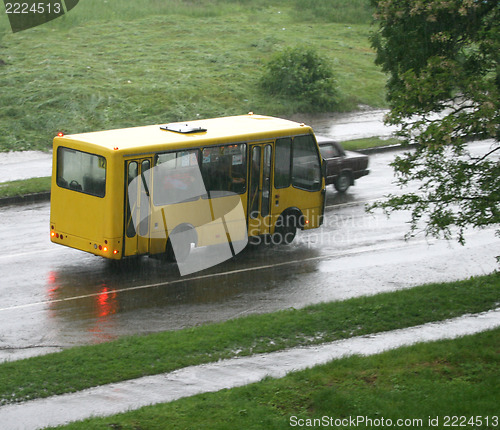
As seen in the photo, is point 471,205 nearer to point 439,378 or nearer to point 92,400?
point 439,378

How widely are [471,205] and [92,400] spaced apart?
227 inches

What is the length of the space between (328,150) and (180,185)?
7.22 metres

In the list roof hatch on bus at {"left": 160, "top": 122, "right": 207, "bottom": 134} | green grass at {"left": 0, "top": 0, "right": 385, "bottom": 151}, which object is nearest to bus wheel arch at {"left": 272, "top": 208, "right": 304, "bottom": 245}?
roof hatch on bus at {"left": 160, "top": 122, "right": 207, "bottom": 134}

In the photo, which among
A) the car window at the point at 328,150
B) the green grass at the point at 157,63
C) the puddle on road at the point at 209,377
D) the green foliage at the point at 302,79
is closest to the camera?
the puddle on road at the point at 209,377

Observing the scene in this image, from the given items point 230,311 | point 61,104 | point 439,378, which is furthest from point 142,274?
point 61,104

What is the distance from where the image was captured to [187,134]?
16.3 m

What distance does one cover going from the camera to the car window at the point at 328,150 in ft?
72.1

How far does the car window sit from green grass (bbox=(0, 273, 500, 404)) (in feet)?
24.8

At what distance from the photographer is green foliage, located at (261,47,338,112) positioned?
33656mm

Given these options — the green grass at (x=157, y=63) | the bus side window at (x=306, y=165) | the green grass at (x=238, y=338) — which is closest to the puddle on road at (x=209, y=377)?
the green grass at (x=238, y=338)

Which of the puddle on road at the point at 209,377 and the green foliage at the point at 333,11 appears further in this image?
the green foliage at the point at 333,11

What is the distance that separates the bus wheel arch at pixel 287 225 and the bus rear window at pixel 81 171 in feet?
14.0

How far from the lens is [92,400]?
33.0 feet

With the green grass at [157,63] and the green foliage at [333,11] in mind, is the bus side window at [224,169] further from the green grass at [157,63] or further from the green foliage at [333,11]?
the green foliage at [333,11]
